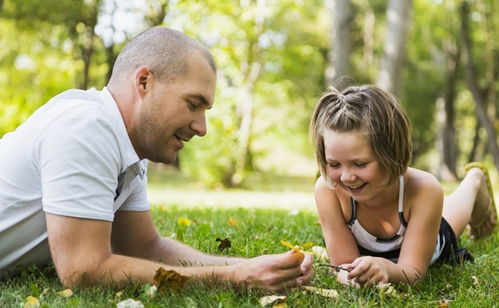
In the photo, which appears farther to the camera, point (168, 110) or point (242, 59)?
point (242, 59)

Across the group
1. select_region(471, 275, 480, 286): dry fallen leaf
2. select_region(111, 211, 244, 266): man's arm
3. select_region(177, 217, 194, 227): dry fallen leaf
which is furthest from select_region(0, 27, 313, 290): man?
select_region(177, 217, 194, 227): dry fallen leaf

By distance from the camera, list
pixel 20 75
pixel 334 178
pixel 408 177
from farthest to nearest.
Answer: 1. pixel 20 75
2. pixel 408 177
3. pixel 334 178

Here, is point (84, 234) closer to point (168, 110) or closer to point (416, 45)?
point (168, 110)

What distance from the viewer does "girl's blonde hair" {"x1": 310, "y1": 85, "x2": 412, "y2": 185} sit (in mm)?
2945

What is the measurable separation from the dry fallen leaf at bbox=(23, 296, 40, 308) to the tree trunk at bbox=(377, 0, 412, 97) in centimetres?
970

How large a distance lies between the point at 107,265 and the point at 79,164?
404mm

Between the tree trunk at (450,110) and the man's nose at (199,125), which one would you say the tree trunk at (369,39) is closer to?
the tree trunk at (450,110)

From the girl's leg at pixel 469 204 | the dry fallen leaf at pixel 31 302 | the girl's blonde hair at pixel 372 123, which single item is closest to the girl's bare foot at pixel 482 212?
the girl's leg at pixel 469 204

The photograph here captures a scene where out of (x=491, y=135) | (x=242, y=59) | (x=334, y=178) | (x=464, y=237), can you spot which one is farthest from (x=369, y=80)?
(x=334, y=178)

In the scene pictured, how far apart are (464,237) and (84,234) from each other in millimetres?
3562

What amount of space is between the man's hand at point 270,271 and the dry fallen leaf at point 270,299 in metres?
0.04

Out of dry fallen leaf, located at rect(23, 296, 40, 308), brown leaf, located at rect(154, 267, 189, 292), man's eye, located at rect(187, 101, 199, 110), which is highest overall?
man's eye, located at rect(187, 101, 199, 110)

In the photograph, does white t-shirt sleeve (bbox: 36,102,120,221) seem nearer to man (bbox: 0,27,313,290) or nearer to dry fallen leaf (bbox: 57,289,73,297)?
man (bbox: 0,27,313,290)

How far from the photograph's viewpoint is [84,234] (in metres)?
2.22
